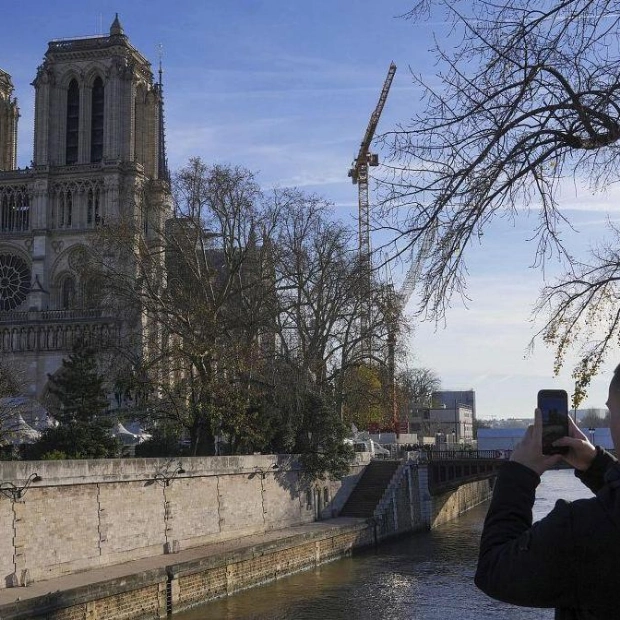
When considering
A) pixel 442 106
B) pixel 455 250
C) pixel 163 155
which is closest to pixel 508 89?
pixel 442 106

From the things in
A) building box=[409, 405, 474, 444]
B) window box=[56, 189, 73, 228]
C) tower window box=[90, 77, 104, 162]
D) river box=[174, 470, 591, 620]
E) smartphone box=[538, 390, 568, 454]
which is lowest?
river box=[174, 470, 591, 620]

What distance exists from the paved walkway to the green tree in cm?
423

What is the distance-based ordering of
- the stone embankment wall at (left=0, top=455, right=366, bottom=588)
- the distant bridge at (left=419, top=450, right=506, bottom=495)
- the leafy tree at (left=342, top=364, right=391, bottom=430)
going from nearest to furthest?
1. the stone embankment wall at (left=0, top=455, right=366, bottom=588)
2. the leafy tree at (left=342, top=364, right=391, bottom=430)
3. the distant bridge at (left=419, top=450, right=506, bottom=495)

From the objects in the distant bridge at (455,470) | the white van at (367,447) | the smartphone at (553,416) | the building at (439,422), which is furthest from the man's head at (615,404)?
the building at (439,422)

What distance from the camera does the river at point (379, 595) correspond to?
21.3 meters

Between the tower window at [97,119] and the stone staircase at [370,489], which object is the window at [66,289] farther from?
the stone staircase at [370,489]

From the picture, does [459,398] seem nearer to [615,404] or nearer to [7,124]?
[7,124]

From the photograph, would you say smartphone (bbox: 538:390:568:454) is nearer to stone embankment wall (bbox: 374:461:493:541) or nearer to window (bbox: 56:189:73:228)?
stone embankment wall (bbox: 374:461:493:541)

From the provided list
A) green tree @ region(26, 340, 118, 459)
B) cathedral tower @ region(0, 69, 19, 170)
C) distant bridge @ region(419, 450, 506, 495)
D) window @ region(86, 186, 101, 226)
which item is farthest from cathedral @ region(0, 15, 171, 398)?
green tree @ region(26, 340, 118, 459)

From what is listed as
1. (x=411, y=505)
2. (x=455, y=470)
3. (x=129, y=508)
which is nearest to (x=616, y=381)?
(x=129, y=508)

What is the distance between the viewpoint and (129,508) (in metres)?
24.3

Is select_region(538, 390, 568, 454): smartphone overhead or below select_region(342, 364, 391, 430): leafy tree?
below

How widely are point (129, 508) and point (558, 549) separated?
2296cm

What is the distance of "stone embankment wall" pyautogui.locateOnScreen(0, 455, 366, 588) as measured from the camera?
20.0 metres
